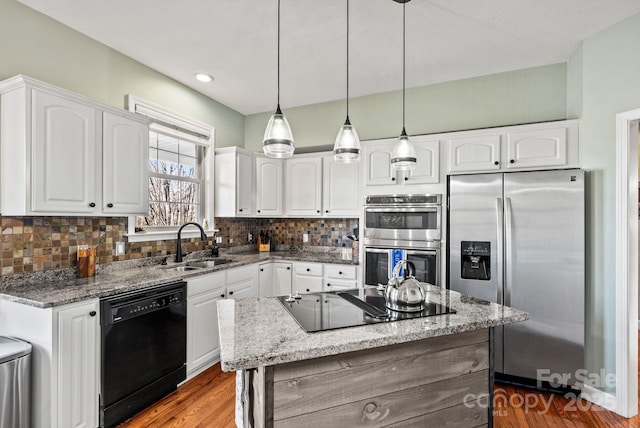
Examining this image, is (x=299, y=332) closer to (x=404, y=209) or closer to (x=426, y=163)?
(x=404, y=209)

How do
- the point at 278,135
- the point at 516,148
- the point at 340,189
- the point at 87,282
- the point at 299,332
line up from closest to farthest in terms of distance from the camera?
the point at 299,332 → the point at 278,135 → the point at 87,282 → the point at 516,148 → the point at 340,189

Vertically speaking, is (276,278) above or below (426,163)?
below

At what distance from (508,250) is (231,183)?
9.38 feet

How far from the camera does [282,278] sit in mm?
3811

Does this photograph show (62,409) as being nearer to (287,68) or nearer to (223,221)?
(223,221)

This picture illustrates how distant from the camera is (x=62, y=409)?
6.16 feet

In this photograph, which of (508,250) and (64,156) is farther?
(508,250)

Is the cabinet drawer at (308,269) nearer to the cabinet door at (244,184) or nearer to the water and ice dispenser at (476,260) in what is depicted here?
the cabinet door at (244,184)

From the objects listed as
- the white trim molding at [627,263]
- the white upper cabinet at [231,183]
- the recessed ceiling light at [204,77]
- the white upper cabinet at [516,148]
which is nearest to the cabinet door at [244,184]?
the white upper cabinet at [231,183]

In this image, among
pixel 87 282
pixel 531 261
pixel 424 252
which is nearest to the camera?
pixel 87 282

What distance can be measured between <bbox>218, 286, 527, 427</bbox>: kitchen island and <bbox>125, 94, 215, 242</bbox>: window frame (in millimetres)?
1684

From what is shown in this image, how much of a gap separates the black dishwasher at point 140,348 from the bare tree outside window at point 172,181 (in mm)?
973

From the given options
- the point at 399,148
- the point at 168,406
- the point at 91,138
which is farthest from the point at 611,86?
the point at 168,406

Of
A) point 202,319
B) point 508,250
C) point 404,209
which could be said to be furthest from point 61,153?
point 508,250
